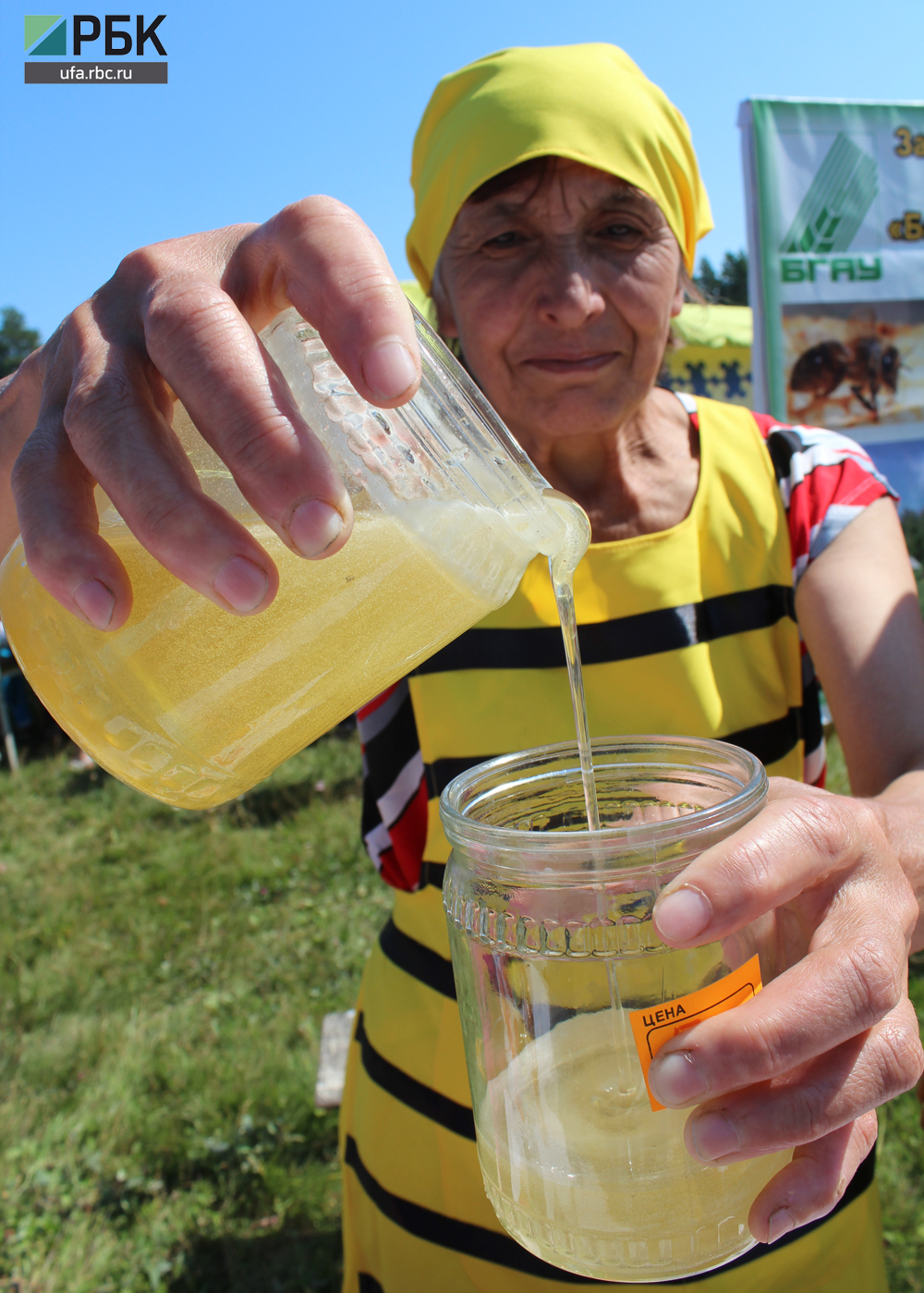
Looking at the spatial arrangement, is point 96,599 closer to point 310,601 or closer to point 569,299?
point 310,601

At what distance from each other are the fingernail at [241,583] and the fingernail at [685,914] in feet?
1.27

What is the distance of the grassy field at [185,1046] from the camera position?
2461 millimetres

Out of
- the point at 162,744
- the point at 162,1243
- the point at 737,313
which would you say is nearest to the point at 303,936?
the point at 162,1243

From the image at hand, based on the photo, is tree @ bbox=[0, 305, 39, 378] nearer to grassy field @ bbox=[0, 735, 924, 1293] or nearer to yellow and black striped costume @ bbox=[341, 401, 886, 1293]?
grassy field @ bbox=[0, 735, 924, 1293]

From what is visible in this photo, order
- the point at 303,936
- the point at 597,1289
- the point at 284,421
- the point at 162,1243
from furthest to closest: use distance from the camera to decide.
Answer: the point at 303,936 < the point at 162,1243 < the point at 597,1289 < the point at 284,421

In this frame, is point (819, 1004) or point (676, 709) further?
point (676, 709)

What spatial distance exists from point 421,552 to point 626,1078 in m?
0.48

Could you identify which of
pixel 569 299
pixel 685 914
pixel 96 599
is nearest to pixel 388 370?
pixel 96 599

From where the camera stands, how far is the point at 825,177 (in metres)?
4.45

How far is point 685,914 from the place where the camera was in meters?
0.70

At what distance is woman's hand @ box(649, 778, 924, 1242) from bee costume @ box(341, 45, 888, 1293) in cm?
64

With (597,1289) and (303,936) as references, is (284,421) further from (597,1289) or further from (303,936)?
(303,936)

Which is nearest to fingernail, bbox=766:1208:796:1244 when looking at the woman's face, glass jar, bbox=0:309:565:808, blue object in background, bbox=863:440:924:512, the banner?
glass jar, bbox=0:309:565:808

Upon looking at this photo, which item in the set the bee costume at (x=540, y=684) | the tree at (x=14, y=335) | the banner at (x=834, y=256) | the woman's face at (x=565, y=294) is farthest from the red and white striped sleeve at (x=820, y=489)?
the tree at (x=14, y=335)
